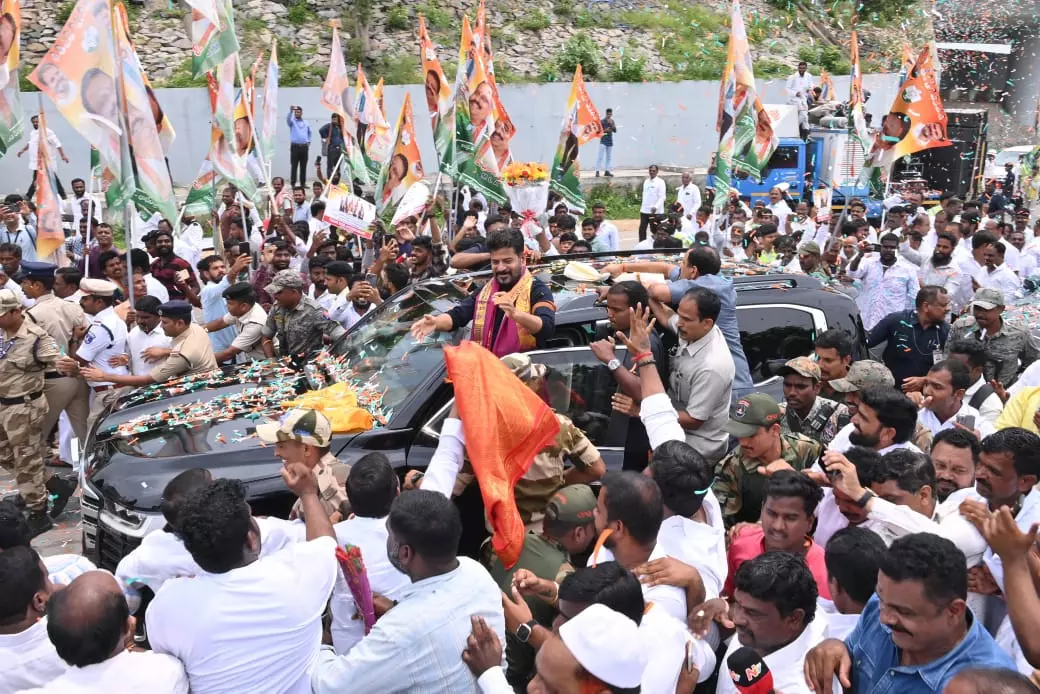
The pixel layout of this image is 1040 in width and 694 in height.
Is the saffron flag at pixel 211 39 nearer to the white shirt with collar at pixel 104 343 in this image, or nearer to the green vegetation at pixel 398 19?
the white shirt with collar at pixel 104 343

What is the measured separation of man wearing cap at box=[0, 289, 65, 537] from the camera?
291 inches

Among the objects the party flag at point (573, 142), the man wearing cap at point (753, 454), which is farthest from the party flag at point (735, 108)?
the man wearing cap at point (753, 454)

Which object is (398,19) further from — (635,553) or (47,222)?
(635,553)

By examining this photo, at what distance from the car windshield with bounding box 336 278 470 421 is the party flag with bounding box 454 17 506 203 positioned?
5.10 metres

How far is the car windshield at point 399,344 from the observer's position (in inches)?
230

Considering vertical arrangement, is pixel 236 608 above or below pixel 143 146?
below

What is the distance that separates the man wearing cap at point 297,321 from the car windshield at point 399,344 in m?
0.67

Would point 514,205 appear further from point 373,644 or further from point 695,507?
point 373,644

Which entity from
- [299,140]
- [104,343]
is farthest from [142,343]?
[299,140]

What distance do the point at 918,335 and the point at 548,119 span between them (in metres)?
20.5

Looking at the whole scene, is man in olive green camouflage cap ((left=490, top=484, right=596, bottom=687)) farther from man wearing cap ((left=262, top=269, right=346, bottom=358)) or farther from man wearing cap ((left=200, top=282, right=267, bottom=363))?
man wearing cap ((left=200, top=282, right=267, bottom=363))

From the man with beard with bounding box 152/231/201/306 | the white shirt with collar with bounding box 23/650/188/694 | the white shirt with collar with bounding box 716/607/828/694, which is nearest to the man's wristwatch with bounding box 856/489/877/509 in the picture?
the white shirt with collar with bounding box 716/607/828/694

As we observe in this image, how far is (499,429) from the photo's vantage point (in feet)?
14.0

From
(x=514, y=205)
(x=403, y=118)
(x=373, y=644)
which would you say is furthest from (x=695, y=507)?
(x=514, y=205)
